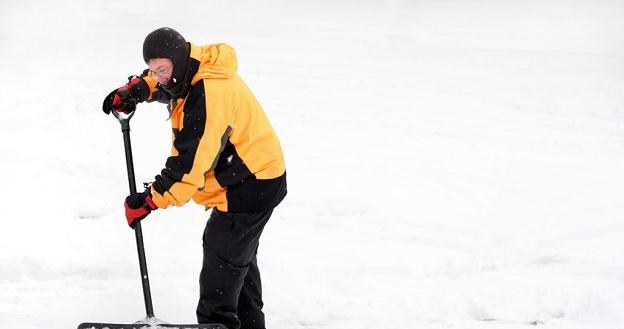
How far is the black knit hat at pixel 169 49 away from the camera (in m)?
2.88

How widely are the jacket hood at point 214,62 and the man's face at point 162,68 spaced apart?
11 centimetres

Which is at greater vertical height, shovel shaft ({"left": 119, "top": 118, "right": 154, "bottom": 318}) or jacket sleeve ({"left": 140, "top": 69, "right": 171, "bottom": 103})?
jacket sleeve ({"left": 140, "top": 69, "right": 171, "bottom": 103})

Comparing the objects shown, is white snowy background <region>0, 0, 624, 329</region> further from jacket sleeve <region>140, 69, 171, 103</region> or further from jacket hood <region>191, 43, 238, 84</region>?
jacket hood <region>191, 43, 238, 84</region>

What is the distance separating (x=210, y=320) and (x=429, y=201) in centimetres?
260

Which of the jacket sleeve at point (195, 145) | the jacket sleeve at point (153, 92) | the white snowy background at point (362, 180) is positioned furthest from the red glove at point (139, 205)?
the white snowy background at point (362, 180)

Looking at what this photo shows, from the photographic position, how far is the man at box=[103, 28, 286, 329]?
292 centimetres

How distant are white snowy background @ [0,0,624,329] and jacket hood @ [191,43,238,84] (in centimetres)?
164

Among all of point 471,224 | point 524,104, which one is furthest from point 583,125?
point 471,224

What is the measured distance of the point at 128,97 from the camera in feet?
11.3

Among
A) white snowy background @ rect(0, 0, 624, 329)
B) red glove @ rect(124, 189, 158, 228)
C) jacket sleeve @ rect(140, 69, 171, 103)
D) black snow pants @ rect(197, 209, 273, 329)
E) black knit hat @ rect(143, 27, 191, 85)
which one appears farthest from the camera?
white snowy background @ rect(0, 0, 624, 329)

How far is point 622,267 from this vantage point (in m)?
4.63

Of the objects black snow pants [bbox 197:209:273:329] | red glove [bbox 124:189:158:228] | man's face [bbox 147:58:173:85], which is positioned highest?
man's face [bbox 147:58:173:85]

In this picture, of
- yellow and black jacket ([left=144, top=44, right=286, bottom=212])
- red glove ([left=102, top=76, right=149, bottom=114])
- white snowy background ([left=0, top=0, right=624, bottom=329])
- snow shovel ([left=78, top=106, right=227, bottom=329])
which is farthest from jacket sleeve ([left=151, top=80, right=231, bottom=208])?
white snowy background ([left=0, top=0, right=624, bottom=329])

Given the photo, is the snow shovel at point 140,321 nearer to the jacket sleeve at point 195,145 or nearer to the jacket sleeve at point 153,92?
the jacket sleeve at point 153,92
